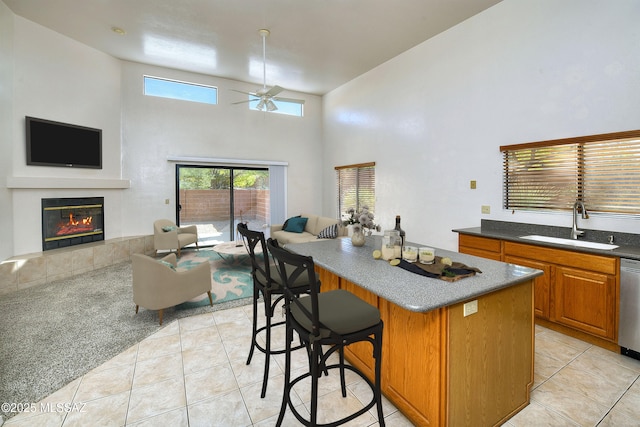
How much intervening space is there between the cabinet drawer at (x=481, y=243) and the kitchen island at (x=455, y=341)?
1.41 metres

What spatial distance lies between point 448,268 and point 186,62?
6158mm

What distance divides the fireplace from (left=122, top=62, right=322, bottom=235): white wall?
50 centimetres

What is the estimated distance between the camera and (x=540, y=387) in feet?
6.71

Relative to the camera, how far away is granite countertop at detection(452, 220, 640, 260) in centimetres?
238

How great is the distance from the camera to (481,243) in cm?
333

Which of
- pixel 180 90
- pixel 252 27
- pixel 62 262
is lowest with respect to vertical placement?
pixel 62 262

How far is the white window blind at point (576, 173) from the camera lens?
2.65m

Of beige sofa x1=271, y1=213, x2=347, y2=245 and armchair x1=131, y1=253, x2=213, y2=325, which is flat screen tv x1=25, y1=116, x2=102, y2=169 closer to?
armchair x1=131, y1=253, x2=213, y2=325

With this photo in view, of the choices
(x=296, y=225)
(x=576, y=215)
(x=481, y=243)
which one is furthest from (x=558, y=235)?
(x=296, y=225)

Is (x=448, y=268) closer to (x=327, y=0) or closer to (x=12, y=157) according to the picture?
(x=327, y=0)

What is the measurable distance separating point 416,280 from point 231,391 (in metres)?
1.51

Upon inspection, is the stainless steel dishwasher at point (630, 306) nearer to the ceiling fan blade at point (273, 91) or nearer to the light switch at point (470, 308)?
the light switch at point (470, 308)

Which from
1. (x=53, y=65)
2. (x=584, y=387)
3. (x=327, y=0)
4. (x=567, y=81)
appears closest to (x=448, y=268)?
(x=584, y=387)

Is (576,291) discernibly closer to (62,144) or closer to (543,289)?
(543,289)
